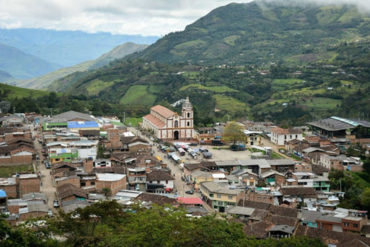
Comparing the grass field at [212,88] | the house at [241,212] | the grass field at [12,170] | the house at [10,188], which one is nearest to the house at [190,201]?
the house at [241,212]

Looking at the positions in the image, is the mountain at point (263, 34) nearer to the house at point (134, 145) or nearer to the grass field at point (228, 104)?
the grass field at point (228, 104)

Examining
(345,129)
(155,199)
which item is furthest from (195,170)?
(345,129)

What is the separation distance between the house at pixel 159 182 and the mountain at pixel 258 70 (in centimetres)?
2352

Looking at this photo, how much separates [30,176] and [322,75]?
59.8 meters

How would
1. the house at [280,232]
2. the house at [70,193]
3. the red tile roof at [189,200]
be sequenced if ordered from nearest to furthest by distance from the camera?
the house at [280,232] < the house at [70,193] < the red tile roof at [189,200]

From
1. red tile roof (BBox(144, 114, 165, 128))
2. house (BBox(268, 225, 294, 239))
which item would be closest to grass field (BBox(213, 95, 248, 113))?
red tile roof (BBox(144, 114, 165, 128))

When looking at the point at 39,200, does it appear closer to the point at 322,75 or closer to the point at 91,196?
the point at 91,196

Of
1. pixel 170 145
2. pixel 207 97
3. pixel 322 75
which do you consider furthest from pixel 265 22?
pixel 170 145

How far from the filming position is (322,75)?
79.0m

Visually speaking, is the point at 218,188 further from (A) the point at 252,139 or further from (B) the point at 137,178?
(A) the point at 252,139

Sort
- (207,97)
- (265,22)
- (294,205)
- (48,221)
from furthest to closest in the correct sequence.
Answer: (265,22) → (207,97) → (294,205) → (48,221)

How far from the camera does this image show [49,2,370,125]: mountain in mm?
67438

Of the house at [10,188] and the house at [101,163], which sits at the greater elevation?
the house at [101,163]

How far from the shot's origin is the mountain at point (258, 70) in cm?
6744
